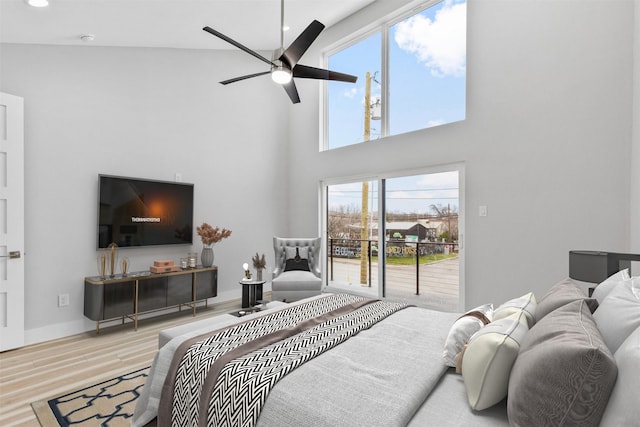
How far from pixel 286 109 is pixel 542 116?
3.82 m

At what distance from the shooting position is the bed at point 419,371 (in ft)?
2.87

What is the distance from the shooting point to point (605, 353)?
2.76 feet

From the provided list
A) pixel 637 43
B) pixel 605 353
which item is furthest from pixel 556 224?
pixel 605 353

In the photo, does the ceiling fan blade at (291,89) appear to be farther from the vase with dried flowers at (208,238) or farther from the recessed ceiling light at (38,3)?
the vase with dried flowers at (208,238)

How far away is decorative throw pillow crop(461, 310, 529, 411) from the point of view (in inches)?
45.2

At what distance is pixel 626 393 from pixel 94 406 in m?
2.70

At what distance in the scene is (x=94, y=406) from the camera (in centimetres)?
214

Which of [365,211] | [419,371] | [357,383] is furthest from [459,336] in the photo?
[365,211]

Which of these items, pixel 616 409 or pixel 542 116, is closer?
pixel 616 409

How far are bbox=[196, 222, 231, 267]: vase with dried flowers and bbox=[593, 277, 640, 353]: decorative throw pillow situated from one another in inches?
157

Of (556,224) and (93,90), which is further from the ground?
(93,90)

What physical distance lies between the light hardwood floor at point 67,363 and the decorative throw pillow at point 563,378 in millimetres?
2612

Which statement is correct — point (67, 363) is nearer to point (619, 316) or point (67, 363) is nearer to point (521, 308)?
point (521, 308)

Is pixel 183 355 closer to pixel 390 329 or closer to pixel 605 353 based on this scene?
pixel 390 329
